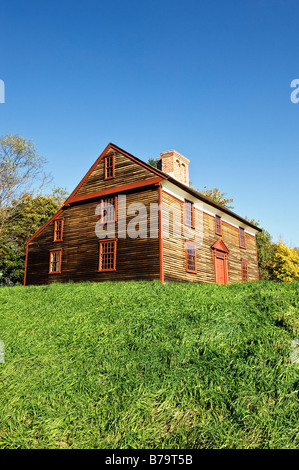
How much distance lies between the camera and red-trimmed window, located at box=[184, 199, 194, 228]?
70.7ft

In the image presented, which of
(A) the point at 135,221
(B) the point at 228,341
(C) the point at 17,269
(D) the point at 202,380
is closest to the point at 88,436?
(D) the point at 202,380

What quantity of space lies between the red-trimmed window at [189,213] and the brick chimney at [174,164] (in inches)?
162

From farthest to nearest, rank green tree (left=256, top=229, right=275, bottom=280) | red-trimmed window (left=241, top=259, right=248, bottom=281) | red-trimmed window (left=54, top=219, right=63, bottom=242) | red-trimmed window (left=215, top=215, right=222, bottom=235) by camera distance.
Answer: green tree (left=256, top=229, right=275, bottom=280) → red-trimmed window (left=241, top=259, right=248, bottom=281) → red-trimmed window (left=215, top=215, right=222, bottom=235) → red-trimmed window (left=54, top=219, right=63, bottom=242)

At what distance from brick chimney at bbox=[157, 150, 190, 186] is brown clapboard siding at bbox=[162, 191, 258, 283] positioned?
13.4ft

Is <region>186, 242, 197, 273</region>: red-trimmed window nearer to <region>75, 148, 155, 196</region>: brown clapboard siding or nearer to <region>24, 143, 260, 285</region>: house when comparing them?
<region>24, 143, 260, 285</region>: house

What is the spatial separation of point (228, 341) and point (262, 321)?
1356 mm

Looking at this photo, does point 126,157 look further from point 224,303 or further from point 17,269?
point 17,269

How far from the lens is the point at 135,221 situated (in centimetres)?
1972

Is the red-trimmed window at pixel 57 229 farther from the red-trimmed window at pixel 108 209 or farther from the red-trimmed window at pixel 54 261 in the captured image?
the red-trimmed window at pixel 108 209

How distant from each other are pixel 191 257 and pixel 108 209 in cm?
583

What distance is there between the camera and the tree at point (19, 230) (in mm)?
34781

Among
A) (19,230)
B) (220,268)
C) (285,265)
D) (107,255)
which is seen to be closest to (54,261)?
(107,255)

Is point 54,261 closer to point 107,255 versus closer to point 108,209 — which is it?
point 107,255

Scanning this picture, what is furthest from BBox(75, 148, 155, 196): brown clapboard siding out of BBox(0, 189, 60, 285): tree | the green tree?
the green tree
